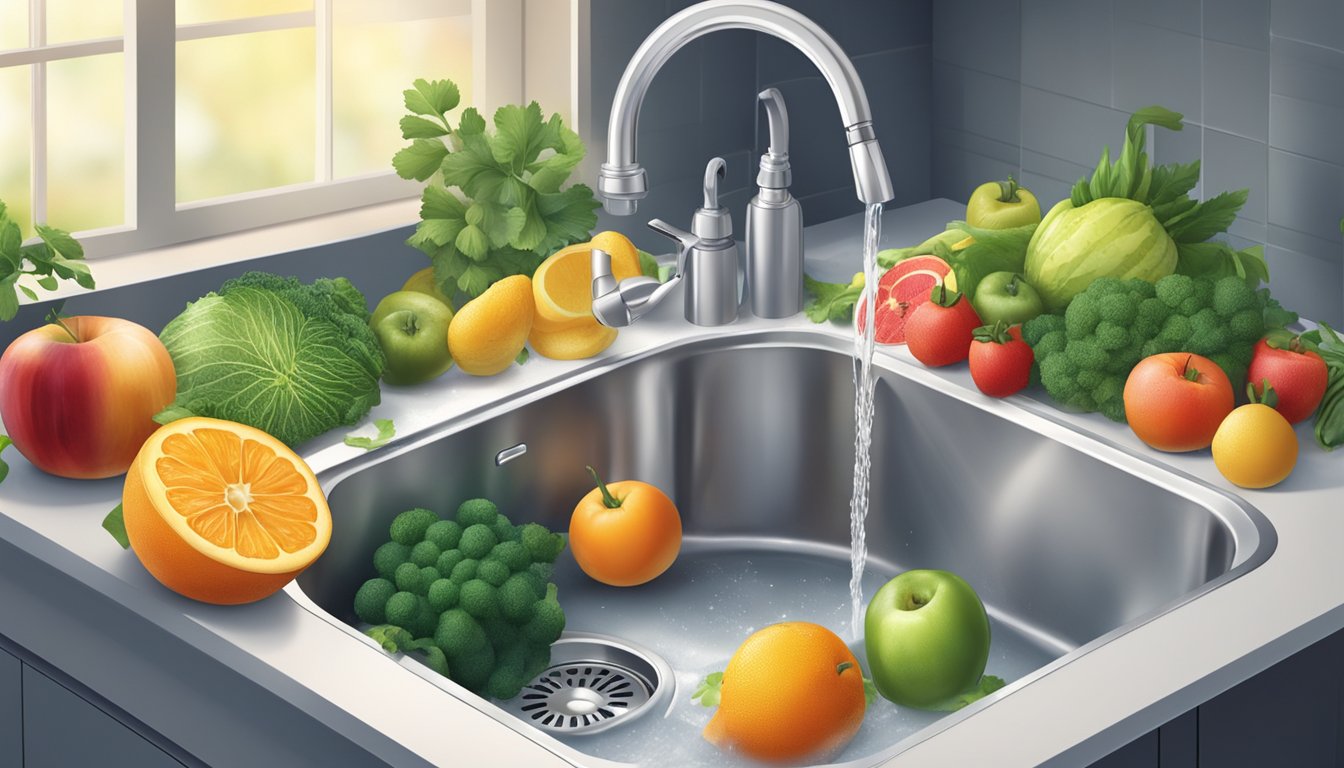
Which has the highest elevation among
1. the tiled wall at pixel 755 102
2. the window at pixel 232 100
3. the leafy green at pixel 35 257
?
the tiled wall at pixel 755 102

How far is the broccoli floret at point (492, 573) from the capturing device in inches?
54.2

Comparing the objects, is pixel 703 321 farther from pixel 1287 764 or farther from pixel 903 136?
pixel 1287 764

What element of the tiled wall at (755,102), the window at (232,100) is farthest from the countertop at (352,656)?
the window at (232,100)

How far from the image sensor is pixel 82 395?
134 cm

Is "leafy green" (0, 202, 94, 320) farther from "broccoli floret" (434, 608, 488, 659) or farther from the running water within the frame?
the running water

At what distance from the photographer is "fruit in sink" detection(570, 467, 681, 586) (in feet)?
5.13

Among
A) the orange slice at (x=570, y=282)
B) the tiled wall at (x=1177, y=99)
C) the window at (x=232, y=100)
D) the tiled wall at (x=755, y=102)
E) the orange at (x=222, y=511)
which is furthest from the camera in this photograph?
the window at (x=232, y=100)

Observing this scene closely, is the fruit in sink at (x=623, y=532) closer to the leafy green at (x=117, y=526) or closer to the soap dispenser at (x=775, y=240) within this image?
the soap dispenser at (x=775, y=240)

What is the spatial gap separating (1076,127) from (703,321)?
586 millimetres

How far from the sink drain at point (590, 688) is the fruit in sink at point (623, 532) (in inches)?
2.8

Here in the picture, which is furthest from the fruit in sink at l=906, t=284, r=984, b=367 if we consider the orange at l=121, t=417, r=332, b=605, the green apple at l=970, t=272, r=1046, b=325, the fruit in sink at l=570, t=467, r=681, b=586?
the orange at l=121, t=417, r=332, b=605

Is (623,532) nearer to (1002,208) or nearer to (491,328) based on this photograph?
(491,328)

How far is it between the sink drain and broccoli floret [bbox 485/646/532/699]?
0.04 m

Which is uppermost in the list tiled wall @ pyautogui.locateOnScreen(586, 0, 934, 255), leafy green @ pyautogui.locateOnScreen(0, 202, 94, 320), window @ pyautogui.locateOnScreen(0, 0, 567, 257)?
tiled wall @ pyautogui.locateOnScreen(586, 0, 934, 255)
